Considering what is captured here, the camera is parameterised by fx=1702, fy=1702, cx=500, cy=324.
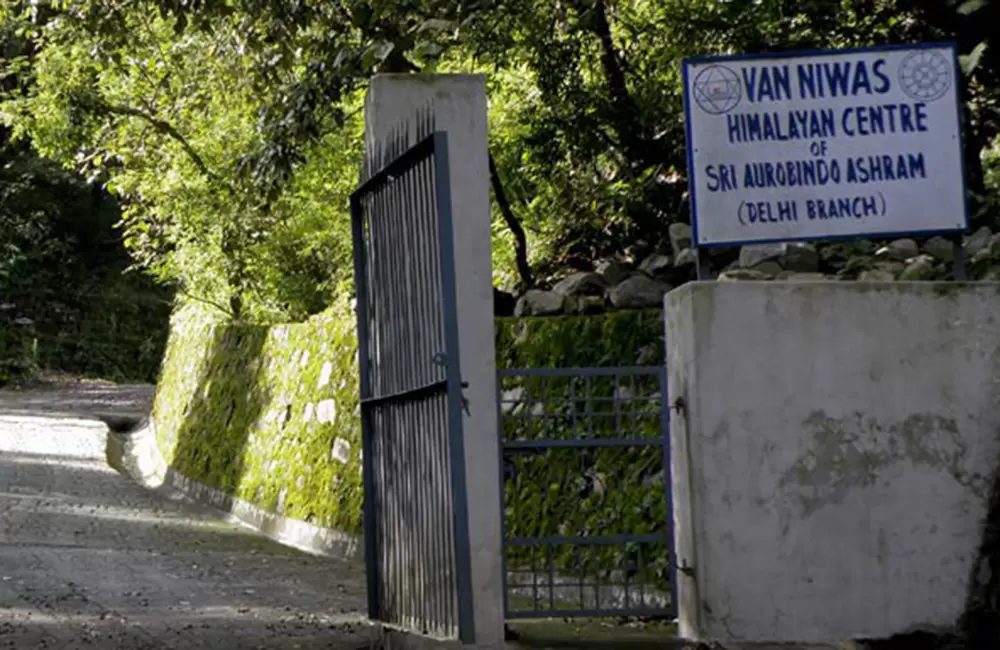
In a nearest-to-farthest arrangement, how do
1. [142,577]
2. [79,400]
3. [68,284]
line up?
1. [142,577]
2. [79,400]
3. [68,284]

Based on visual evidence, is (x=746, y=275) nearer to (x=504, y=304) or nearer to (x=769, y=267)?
(x=769, y=267)

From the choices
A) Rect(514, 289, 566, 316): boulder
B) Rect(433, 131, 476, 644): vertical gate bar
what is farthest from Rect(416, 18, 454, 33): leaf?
Rect(433, 131, 476, 644): vertical gate bar

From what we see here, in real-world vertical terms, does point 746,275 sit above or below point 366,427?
above

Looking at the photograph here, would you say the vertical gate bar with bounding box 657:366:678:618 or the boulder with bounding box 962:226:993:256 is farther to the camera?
the boulder with bounding box 962:226:993:256

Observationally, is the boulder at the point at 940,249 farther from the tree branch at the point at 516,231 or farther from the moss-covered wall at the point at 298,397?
the tree branch at the point at 516,231

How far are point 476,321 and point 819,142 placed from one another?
6.74 ft

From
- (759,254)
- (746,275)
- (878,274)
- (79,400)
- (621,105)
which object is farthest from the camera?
(79,400)

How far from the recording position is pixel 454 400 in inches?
316

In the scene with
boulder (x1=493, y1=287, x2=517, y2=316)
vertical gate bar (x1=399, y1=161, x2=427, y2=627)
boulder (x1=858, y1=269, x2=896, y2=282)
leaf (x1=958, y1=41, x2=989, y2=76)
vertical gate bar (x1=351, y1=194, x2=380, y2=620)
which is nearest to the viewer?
vertical gate bar (x1=399, y1=161, x2=427, y2=627)

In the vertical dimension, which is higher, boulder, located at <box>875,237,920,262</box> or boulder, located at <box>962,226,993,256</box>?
boulder, located at <box>875,237,920,262</box>

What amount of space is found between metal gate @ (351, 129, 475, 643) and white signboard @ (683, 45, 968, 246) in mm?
1447

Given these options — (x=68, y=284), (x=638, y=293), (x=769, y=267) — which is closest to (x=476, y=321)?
(x=769, y=267)

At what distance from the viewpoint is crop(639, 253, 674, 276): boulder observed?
551 inches

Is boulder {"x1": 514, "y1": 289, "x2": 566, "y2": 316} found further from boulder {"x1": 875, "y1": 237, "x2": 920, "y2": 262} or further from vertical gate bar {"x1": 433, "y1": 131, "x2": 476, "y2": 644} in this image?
vertical gate bar {"x1": 433, "y1": 131, "x2": 476, "y2": 644}
